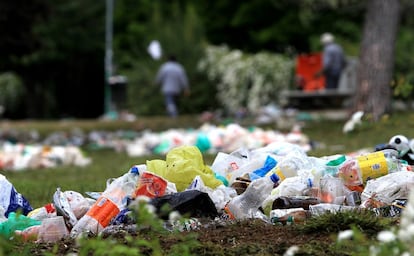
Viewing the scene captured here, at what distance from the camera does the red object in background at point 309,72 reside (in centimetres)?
2561

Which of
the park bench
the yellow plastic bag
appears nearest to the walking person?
the park bench

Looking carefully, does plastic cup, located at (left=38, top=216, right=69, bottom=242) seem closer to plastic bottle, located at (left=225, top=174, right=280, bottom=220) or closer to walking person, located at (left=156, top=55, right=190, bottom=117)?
plastic bottle, located at (left=225, top=174, right=280, bottom=220)

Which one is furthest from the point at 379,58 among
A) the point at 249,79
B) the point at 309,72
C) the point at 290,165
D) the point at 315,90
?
the point at 290,165

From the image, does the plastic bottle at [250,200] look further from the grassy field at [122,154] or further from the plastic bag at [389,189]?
the grassy field at [122,154]

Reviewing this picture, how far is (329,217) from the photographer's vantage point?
188 inches

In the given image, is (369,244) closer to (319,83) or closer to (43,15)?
(43,15)

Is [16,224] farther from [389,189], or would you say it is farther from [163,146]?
[163,146]

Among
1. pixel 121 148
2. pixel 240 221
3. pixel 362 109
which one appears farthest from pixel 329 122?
pixel 240 221

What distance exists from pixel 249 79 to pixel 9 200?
20.0 meters

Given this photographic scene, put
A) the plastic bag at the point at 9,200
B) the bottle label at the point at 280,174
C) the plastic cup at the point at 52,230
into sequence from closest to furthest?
the plastic cup at the point at 52,230 → the plastic bag at the point at 9,200 → the bottle label at the point at 280,174

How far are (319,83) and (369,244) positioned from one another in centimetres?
2178

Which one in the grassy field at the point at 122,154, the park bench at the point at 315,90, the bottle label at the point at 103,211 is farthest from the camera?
the park bench at the point at 315,90

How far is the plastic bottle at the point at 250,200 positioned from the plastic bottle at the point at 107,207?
628mm

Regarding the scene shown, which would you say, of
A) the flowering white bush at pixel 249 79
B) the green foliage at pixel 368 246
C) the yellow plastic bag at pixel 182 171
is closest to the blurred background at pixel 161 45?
the flowering white bush at pixel 249 79
